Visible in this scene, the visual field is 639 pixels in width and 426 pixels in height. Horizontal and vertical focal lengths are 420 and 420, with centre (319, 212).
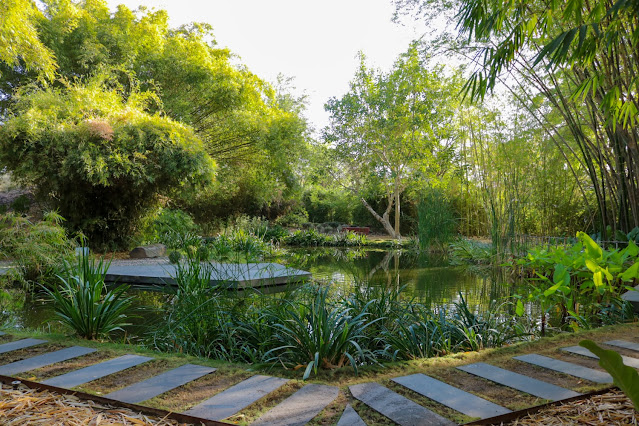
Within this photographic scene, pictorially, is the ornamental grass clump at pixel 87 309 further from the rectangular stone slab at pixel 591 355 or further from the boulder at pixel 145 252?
the boulder at pixel 145 252

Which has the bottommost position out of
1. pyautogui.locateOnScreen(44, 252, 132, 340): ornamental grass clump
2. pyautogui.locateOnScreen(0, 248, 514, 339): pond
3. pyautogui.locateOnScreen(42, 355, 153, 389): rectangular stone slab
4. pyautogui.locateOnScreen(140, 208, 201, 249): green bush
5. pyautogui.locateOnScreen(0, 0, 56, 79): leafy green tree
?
pyautogui.locateOnScreen(0, 248, 514, 339): pond

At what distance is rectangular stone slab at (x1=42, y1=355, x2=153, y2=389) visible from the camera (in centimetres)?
145

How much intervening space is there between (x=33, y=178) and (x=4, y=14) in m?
3.72

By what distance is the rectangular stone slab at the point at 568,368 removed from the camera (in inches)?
56.2

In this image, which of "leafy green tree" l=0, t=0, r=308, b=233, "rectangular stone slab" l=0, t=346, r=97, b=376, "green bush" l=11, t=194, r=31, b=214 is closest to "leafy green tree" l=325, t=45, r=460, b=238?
"leafy green tree" l=0, t=0, r=308, b=233

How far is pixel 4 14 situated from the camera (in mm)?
3936

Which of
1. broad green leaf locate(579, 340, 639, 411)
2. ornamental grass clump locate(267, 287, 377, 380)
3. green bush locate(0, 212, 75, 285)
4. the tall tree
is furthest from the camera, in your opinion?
green bush locate(0, 212, 75, 285)

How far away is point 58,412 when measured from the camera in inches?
49.2

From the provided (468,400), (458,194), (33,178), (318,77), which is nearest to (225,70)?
(33,178)

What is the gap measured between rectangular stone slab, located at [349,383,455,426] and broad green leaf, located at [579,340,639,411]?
0.40 meters

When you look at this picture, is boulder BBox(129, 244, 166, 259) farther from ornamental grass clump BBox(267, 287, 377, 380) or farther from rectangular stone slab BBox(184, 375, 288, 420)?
rectangular stone slab BBox(184, 375, 288, 420)

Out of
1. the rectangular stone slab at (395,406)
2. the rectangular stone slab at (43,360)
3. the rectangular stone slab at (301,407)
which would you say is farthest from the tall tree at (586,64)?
the rectangular stone slab at (43,360)

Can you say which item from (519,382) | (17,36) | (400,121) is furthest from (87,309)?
(400,121)

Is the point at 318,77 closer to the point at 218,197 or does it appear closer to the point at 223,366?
the point at 218,197
